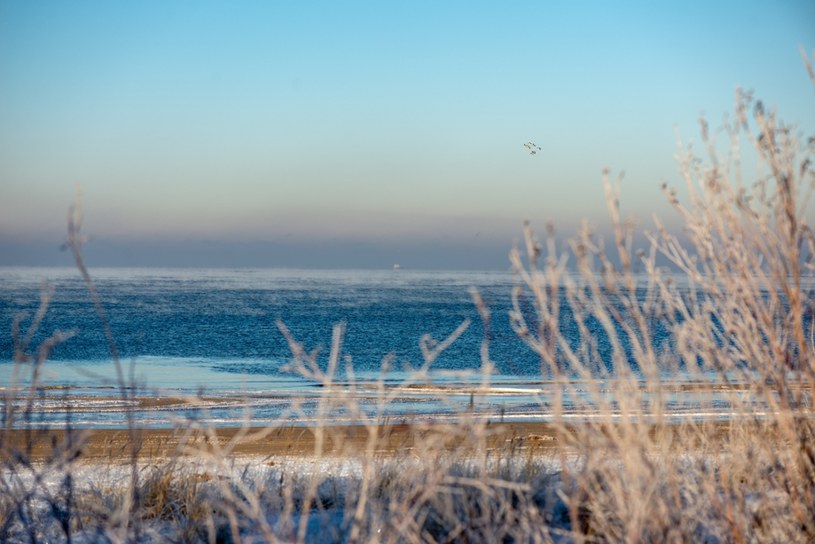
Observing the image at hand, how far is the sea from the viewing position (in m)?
3.77

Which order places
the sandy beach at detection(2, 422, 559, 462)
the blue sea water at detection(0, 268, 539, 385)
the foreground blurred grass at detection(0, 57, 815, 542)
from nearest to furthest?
the foreground blurred grass at detection(0, 57, 815, 542) → the sandy beach at detection(2, 422, 559, 462) → the blue sea water at detection(0, 268, 539, 385)

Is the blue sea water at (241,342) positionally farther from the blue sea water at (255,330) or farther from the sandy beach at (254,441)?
the sandy beach at (254,441)

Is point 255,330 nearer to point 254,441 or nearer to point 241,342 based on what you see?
point 241,342

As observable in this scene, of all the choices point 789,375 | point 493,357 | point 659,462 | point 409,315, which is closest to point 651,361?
point 659,462

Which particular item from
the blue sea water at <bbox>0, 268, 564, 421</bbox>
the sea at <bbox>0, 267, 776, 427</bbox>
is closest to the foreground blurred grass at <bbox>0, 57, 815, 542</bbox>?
the sea at <bbox>0, 267, 776, 427</bbox>

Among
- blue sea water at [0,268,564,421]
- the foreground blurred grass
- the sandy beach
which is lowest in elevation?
blue sea water at [0,268,564,421]

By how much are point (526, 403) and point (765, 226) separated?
9603 millimetres

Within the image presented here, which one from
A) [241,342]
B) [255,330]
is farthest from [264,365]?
[255,330]

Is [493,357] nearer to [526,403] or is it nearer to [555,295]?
A: [526,403]

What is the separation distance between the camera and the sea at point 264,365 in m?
3.77

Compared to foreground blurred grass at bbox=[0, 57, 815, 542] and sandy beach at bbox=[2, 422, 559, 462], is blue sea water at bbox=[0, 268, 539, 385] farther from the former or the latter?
foreground blurred grass at bbox=[0, 57, 815, 542]

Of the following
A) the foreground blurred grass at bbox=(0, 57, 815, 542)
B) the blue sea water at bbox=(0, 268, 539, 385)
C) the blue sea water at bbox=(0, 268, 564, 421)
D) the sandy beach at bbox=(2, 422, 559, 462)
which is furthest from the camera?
the blue sea water at bbox=(0, 268, 539, 385)

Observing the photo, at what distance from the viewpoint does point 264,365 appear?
21422 mm

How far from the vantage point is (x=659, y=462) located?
A: 12.6 feet
